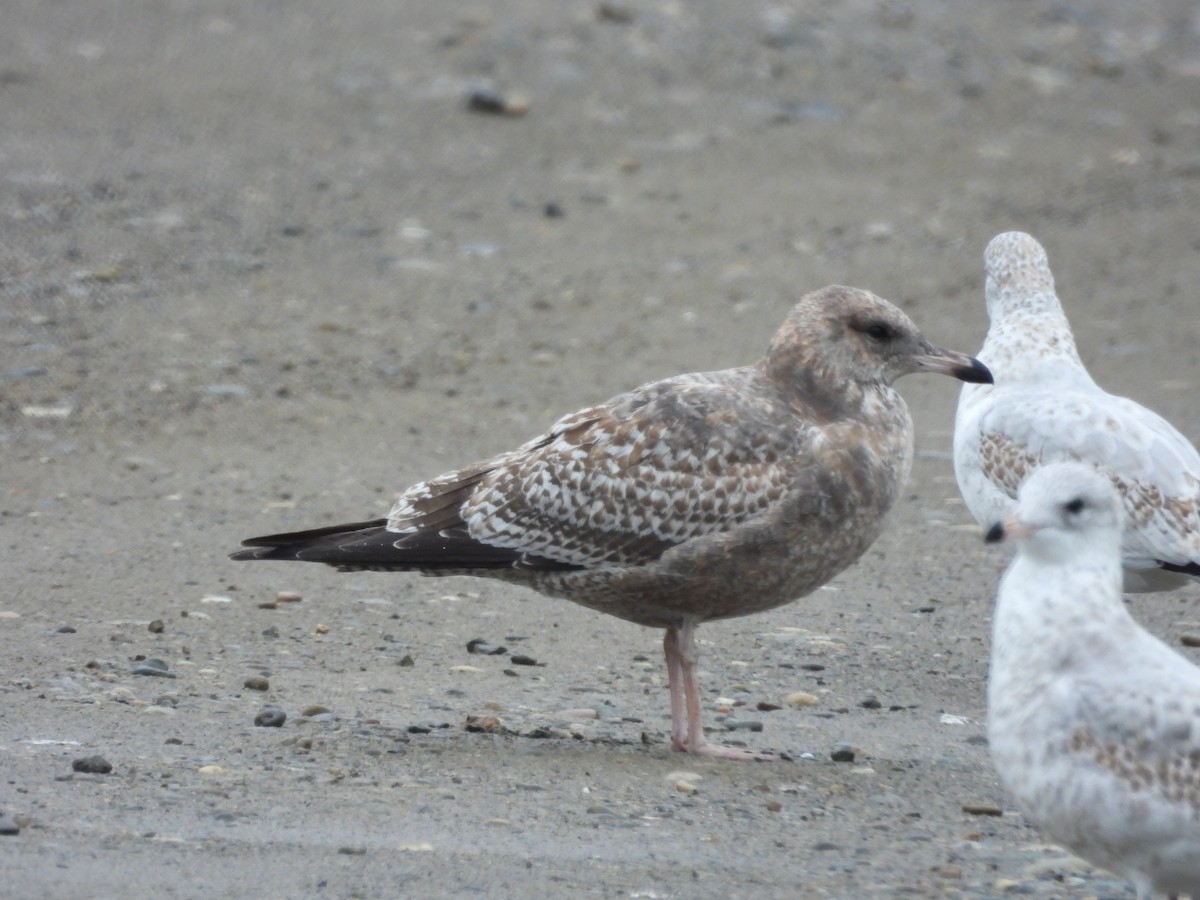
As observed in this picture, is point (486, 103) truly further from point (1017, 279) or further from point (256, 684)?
point (256, 684)

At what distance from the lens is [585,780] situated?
5.62 meters

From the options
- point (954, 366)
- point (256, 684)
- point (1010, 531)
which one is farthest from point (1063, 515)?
point (256, 684)

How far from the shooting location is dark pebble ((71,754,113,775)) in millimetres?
5379

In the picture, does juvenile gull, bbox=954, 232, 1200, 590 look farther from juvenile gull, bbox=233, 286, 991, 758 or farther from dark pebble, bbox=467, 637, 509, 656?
dark pebble, bbox=467, 637, 509, 656

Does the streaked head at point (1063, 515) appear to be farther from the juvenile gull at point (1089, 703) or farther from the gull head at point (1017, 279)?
the gull head at point (1017, 279)

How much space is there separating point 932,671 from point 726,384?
1.54m

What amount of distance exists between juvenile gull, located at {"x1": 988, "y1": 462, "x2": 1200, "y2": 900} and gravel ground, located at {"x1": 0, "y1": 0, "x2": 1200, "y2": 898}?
64cm

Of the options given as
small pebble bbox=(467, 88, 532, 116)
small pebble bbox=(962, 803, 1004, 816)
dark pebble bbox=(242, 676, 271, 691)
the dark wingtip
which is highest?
small pebble bbox=(467, 88, 532, 116)

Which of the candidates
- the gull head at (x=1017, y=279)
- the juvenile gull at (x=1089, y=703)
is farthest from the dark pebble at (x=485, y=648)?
the juvenile gull at (x=1089, y=703)

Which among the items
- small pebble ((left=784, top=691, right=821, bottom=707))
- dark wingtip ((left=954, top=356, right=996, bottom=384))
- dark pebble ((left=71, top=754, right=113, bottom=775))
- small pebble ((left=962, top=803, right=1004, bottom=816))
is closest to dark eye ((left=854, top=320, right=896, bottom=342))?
dark wingtip ((left=954, top=356, right=996, bottom=384))

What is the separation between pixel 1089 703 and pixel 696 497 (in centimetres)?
193

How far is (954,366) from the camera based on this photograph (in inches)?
254

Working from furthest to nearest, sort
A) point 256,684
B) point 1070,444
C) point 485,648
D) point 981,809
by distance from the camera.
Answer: point 485,648 → point 1070,444 → point 256,684 → point 981,809

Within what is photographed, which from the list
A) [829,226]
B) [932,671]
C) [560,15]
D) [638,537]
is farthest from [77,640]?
[560,15]
